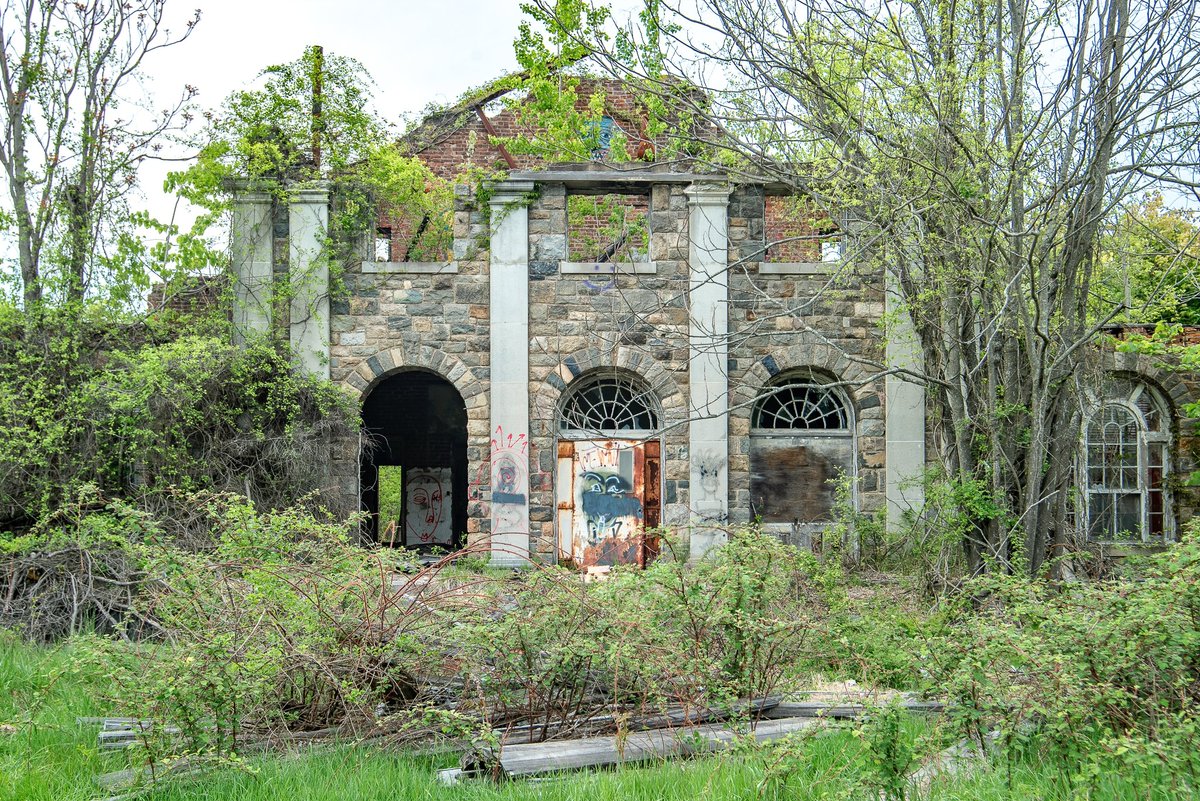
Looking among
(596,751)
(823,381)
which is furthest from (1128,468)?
(596,751)

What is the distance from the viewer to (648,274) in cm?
1239

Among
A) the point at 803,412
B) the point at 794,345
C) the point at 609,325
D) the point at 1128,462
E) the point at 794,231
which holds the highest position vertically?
the point at 794,231

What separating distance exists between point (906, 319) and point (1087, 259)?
3.43m

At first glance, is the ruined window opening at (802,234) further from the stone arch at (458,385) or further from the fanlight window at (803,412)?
the stone arch at (458,385)

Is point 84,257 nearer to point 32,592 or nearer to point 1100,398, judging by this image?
point 32,592

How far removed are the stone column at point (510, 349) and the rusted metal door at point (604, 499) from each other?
60 centimetres

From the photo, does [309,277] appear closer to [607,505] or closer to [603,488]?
[603,488]

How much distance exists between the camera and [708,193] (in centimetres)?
1225

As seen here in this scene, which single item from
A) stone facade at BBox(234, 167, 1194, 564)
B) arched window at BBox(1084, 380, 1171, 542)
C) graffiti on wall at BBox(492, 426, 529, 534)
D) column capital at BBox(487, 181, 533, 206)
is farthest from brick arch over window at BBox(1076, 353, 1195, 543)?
column capital at BBox(487, 181, 533, 206)

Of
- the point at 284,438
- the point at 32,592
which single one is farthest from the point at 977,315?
the point at 32,592

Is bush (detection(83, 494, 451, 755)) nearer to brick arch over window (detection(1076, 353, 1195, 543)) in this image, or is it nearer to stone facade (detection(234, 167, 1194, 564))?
stone facade (detection(234, 167, 1194, 564))

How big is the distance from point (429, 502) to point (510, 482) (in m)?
8.35

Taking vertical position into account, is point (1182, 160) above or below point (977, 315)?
above

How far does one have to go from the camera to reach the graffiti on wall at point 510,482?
1188 cm
